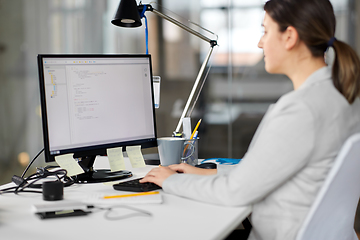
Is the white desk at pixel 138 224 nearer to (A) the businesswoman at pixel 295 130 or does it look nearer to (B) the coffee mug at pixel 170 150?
(A) the businesswoman at pixel 295 130

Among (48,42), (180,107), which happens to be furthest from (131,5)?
(48,42)

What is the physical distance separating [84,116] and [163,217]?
0.50 m

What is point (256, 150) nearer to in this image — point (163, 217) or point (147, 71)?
point (163, 217)

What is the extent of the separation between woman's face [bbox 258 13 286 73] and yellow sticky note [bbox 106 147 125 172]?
0.58 meters

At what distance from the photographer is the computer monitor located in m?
1.17

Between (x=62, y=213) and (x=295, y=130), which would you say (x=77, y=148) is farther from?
(x=295, y=130)

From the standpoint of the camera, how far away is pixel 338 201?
0.85m

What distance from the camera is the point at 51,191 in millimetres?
1031

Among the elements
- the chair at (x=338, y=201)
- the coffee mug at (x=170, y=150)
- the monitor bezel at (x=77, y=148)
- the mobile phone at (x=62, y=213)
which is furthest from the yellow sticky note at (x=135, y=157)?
the chair at (x=338, y=201)

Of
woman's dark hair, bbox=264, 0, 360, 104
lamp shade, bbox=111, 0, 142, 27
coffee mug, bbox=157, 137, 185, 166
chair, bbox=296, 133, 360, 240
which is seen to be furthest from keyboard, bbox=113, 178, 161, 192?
lamp shade, bbox=111, 0, 142, 27

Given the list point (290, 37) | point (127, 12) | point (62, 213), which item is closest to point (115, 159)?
point (62, 213)

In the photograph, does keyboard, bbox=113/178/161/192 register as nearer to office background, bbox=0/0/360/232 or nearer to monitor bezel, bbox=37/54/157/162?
monitor bezel, bbox=37/54/157/162

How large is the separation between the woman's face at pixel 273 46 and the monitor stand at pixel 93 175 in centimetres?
60

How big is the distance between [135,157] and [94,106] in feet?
0.77
